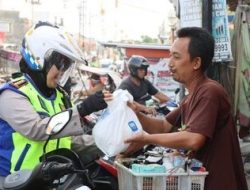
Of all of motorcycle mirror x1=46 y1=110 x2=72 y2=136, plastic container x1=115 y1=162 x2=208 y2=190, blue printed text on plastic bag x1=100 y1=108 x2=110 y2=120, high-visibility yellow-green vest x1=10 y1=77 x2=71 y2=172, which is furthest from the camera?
high-visibility yellow-green vest x1=10 y1=77 x2=71 y2=172

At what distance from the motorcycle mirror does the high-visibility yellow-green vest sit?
20 centimetres

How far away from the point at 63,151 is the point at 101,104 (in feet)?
1.31

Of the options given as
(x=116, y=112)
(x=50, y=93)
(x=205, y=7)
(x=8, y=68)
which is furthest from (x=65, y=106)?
(x=8, y=68)

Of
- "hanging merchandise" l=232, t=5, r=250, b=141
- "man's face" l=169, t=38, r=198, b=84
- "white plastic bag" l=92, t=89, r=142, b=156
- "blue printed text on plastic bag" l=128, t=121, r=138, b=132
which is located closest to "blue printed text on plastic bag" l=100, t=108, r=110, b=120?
"white plastic bag" l=92, t=89, r=142, b=156

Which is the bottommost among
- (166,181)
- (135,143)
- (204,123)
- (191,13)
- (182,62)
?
(166,181)

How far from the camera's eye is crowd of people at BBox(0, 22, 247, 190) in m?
2.84

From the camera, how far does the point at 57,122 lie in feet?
10.0

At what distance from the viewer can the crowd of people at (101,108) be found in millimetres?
Answer: 2836

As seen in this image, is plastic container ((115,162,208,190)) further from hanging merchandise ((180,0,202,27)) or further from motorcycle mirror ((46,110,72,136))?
hanging merchandise ((180,0,202,27))

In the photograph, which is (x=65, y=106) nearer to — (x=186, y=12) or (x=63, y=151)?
(x=63, y=151)

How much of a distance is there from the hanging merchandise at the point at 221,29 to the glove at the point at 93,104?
6.57 feet

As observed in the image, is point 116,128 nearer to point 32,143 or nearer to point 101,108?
point 101,108

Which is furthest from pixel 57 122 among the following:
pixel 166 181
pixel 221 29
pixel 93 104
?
pixel 221 29

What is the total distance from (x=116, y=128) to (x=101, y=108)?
216mm
